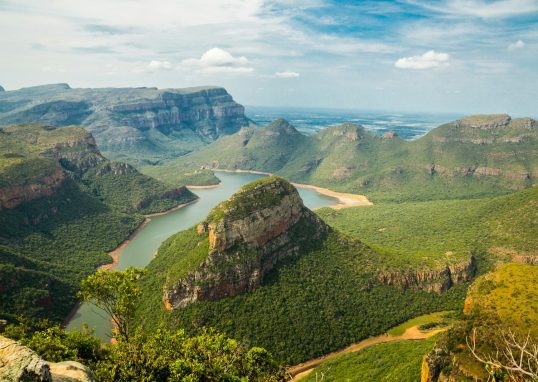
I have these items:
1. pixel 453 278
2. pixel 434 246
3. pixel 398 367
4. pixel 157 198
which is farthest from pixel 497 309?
pixel 157 198

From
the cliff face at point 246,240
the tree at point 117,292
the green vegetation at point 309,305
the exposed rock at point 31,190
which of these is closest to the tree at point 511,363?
the tree at point 117,292

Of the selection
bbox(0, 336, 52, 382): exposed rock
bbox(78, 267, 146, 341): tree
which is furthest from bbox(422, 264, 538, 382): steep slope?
bbox(0, 336, 52, 382): exposed rock

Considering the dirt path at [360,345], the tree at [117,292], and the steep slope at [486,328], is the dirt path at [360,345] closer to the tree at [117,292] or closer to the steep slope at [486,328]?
→ the steep slope at [486,328]

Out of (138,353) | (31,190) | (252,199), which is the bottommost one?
(31,190)

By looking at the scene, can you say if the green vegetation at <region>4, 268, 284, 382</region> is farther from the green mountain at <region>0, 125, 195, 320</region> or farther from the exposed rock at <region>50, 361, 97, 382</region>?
the green mountain at <region>0, 125, 195, 320</region>

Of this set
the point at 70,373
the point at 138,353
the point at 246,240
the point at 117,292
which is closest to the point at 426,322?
the point at 246,240

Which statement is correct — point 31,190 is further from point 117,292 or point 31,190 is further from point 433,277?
point 433,277

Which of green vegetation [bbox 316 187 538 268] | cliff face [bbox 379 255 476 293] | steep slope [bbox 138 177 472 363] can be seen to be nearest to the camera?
steep slope [bbox 138 177 472 363]
